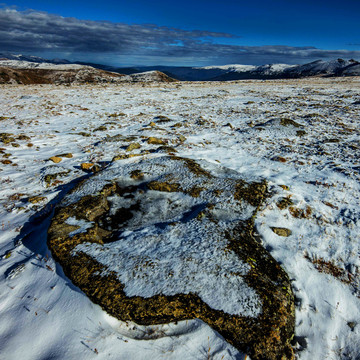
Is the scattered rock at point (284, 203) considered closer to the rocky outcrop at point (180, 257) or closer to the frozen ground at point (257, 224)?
the frozen ground at point (257, 224)

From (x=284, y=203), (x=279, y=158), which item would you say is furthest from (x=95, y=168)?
(x=279, y=158)

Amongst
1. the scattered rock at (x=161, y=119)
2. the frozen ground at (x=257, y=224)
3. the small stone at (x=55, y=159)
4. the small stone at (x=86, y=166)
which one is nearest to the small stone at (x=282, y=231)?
the frozen ground at (x=257, y=224)

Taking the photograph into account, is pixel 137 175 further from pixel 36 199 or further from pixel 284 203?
pixel 284 203

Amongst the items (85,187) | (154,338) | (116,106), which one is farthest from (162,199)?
(116,106)

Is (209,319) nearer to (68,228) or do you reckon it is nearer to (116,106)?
(68,228)

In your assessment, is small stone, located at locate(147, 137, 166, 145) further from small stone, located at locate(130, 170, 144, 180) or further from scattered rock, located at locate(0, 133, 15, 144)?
scattered rock, located at locate(0, 133, 15, 144)

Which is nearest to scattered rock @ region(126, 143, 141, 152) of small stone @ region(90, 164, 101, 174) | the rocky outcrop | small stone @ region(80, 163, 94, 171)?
small stone @ region(90, 164, 101, 174)
